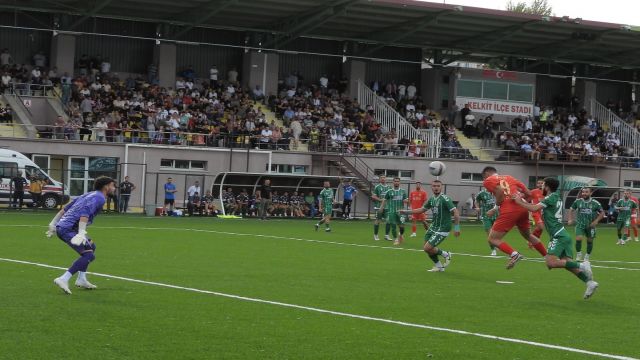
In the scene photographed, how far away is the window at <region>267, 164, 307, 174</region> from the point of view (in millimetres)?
51625

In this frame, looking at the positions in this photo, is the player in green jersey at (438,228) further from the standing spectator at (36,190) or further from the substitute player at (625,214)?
the standing spectator at (36,190)

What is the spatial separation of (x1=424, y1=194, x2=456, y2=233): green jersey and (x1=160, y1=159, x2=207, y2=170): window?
2790cm

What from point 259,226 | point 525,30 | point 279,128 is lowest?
point 259,226

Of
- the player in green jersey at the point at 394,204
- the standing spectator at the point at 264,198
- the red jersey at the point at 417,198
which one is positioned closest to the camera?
the player in green jersey at the point at 394,204

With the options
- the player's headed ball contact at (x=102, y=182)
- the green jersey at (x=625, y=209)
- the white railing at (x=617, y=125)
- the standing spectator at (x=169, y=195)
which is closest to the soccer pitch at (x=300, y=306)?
the player's headed ball contact at (x=102, y=182)

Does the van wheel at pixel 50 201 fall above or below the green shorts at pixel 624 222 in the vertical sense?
below

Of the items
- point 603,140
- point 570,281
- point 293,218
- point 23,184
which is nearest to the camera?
point 570,281

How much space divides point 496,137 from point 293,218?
18.2 meters

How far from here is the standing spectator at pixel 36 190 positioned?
4272cm

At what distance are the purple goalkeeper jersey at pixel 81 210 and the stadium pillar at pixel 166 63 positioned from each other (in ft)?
133

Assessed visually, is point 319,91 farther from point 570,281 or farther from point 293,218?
point 570,281

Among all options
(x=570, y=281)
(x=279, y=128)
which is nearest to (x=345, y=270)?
(x=570, y=281)

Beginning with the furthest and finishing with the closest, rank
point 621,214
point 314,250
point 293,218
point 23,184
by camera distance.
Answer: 1. point 293,218
2. point 23,184
3. point 621,214
4. point 314,250

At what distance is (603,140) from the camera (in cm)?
6506
